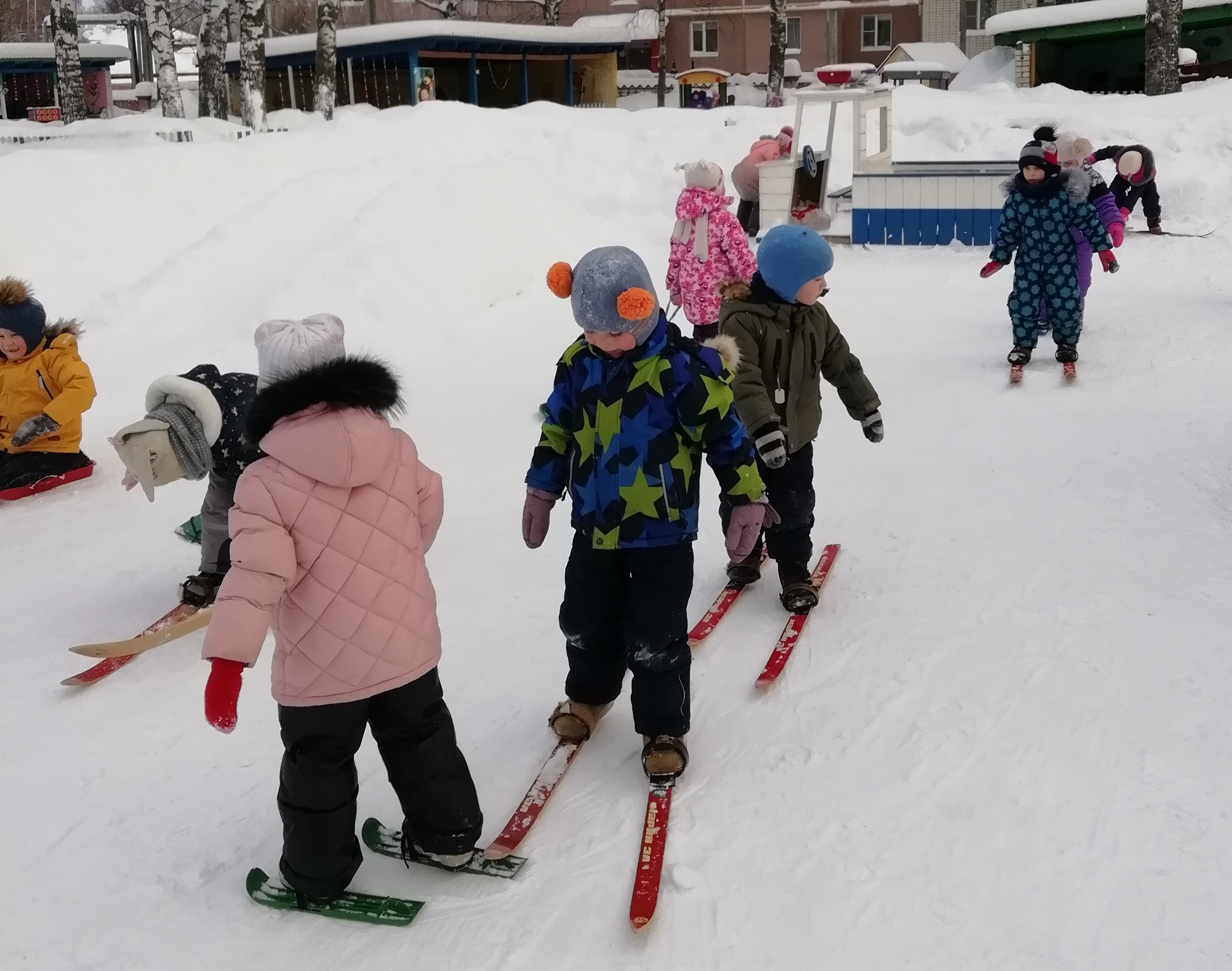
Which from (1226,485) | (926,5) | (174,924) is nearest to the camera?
(174,924)

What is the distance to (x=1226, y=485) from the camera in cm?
525

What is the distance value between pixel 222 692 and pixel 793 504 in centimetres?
245

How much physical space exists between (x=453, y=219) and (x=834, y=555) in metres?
6.78

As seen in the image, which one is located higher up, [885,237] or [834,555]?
[885,237]

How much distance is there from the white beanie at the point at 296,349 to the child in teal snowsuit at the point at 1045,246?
5.24 meters

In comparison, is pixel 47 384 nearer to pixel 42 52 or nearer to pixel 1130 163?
pixel 1130 163

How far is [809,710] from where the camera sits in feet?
11.8

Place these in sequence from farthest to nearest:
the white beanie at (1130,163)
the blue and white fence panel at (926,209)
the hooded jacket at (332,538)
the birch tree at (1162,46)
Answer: the birch tree at (1162,46), the blue and white fence panel at (926,209), the white beanie at (1130,163), the hooded jacket at (332,538)

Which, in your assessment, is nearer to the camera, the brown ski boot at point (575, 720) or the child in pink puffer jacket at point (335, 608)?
the child in pink puffer jacket at point (335, 608)

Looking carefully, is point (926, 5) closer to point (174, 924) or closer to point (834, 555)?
point (834, 555)

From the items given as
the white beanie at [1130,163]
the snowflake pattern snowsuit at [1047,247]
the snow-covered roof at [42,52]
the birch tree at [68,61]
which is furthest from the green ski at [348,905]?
the snow-covered roof at [42,52]

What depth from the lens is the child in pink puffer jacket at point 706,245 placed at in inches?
291

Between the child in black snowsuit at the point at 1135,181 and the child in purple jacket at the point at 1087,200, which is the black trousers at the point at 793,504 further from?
the child in black snowsuit at the point at 1135,181

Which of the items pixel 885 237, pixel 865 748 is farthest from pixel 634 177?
pixel 865 748
